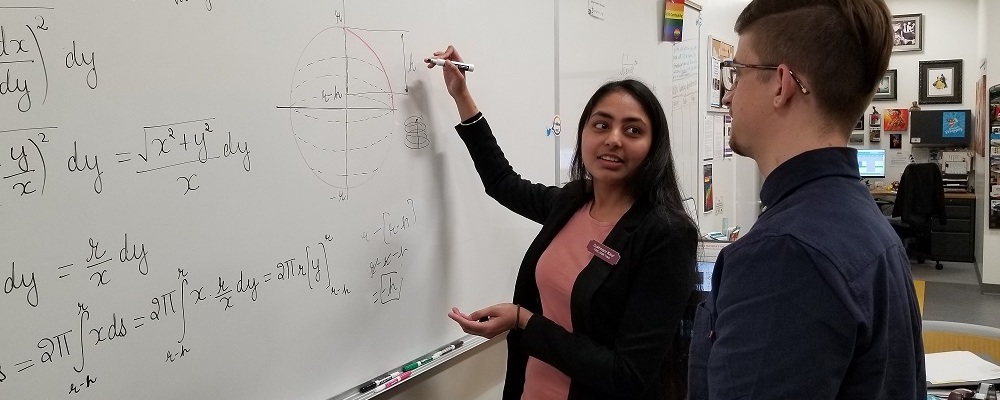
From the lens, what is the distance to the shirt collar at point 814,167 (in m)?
0.94

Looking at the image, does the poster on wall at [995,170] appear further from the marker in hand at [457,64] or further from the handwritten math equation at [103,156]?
the handwritten math equation at [103,156]

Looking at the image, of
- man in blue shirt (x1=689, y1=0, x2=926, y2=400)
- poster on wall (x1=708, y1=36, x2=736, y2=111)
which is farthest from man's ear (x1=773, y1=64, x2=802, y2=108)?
poster on wall (x1=708, y1=36, x2=736, y2=111)

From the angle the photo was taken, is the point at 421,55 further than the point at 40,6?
Yes

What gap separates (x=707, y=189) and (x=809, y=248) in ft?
10.6

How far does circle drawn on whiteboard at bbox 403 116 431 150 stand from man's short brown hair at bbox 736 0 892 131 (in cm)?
91

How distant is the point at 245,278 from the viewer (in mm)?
1277

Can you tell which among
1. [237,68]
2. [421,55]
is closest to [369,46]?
[421,55]

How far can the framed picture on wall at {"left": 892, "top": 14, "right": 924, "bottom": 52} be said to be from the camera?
823cm

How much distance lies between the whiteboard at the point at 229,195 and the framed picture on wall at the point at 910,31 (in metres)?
8.17

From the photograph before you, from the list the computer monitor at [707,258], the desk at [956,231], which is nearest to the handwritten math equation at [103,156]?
the computer monitor at [707,258]

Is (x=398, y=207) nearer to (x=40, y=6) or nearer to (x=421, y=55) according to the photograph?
(x=421, y=55)

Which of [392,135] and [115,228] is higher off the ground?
[392,135]

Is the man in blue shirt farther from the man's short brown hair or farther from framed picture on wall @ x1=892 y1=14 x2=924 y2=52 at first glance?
framed picture on wall @ x1=892 y1=14 x2=924 y2=52

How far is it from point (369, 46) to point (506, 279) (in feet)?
2.93
